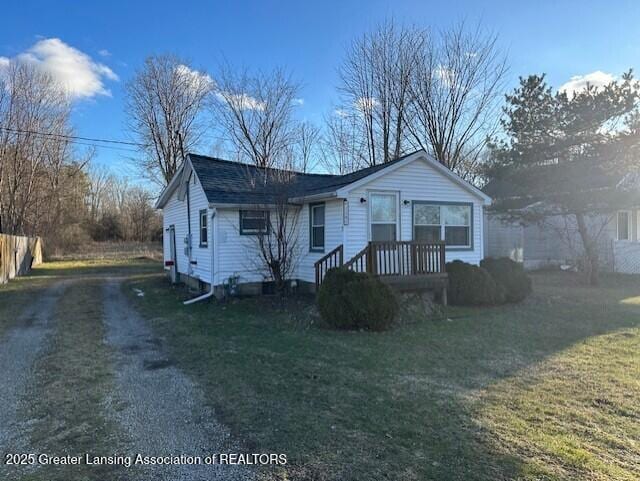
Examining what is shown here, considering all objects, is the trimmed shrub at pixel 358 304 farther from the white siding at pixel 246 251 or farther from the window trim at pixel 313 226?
→ the window trim at pixel 313 226

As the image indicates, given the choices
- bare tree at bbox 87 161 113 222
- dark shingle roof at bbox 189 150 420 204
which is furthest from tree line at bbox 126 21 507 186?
bare tree at bbox 87 161 113 222

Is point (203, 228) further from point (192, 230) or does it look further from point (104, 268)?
point (104, 268)

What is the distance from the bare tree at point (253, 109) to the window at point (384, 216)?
7620 millimetres

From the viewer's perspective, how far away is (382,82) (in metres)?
20.3

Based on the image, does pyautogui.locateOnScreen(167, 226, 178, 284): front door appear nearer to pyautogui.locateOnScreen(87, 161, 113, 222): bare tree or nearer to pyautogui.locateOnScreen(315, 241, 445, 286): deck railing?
pyautogui.locateOnScreen(315, 241, 445, 286): deck railing

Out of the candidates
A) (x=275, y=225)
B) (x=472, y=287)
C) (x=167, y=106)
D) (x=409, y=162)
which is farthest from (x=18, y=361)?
(x=167, y=106)

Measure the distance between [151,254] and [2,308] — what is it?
18.1 metres

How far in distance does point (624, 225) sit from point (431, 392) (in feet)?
55.3

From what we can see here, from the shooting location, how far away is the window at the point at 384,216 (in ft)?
36.3

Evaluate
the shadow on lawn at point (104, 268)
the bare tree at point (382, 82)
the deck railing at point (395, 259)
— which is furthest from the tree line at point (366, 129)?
the shadow on lawn at point (104, 268)

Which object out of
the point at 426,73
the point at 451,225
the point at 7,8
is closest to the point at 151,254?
the point at 7,8

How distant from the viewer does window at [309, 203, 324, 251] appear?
11438mm

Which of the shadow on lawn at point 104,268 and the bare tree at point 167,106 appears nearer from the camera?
the shadow on lawn at point 104,268

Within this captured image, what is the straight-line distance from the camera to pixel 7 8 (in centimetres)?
1307
